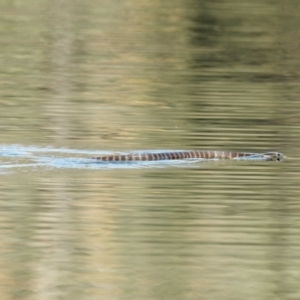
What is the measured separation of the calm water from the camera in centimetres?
1090

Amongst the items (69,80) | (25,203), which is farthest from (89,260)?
(69,80)

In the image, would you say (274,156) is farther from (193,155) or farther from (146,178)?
(146,178)

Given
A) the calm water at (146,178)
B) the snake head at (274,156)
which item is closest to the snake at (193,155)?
the snake head at (274,156)

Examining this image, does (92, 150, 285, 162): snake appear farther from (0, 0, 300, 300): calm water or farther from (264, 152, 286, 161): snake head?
(0, 0, 300, 300): calm water

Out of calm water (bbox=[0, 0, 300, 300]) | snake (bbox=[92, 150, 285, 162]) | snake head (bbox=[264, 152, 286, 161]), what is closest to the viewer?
calm water (bbox=[0, 0, 300, 300])

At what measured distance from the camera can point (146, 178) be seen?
1548cm

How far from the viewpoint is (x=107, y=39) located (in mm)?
39000

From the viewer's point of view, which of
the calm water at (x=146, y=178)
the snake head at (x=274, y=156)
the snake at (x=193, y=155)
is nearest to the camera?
the calm water at (x=146, y=178)

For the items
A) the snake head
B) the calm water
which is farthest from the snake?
the calm water

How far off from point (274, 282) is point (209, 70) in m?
20.0

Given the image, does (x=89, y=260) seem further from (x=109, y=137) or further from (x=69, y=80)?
(x=69, y=80)

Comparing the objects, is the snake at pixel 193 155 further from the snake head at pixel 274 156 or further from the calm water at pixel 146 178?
the calm water at pixel 146 178

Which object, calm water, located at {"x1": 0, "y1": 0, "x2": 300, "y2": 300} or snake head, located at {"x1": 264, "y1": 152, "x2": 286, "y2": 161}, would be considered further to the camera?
snake head, located at {"x1": 264, "y1": 152, "x2": 286, "y2": 161}

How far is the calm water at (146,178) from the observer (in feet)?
35.8
